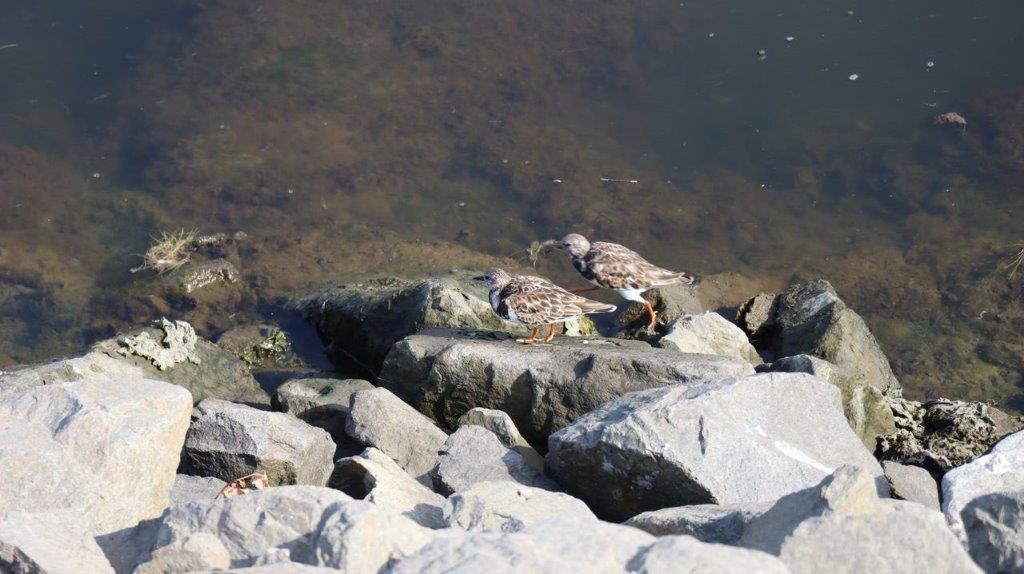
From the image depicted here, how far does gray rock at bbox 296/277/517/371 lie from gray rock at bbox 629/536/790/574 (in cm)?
558

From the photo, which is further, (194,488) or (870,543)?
(194,488)

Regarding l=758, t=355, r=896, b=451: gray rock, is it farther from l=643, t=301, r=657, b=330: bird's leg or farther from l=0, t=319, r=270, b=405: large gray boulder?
l=0, t=319, r=270, b=405: large gray boulder

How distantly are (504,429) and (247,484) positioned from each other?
6.07 feet

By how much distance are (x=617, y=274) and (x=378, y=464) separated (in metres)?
4.49

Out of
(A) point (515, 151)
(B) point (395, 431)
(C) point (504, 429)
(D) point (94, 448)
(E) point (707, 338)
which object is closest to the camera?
(D) point (94, 448)

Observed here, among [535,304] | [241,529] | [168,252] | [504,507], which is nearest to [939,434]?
[535,304]

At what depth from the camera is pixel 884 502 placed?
4633 millimetres

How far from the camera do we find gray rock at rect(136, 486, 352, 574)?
14.2ft

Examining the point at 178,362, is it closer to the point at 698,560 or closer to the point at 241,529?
the point at 241,529

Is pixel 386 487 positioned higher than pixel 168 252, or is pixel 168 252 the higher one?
pixel 386 487

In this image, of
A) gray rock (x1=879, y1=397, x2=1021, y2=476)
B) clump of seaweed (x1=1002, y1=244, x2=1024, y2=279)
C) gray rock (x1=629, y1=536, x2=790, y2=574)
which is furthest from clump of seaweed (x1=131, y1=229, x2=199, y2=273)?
clump of seaweed (x1=1002, y1=244, x2=1024, y2=279)

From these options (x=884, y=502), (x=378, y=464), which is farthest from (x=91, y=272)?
(x=884, y=502)

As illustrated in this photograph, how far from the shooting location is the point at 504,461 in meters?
6.42

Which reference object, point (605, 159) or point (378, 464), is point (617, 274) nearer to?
point (378, 464)
